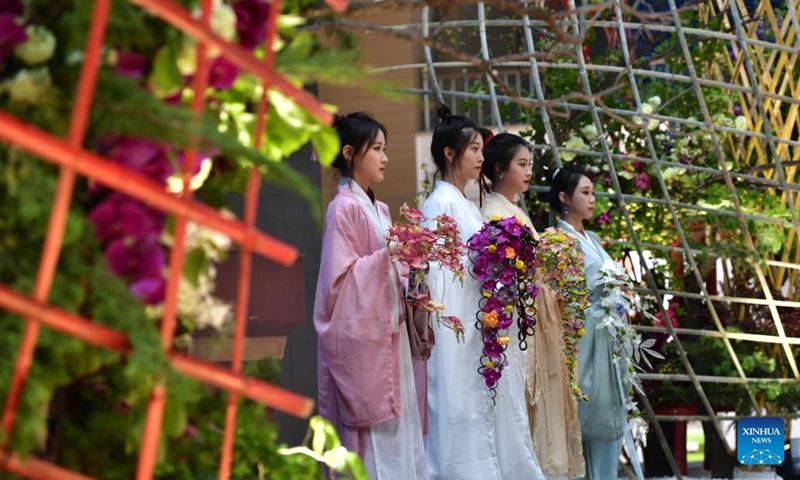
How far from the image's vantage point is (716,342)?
239 inches

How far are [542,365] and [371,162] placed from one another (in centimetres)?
106

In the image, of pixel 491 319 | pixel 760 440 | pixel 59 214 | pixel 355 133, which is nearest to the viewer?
pixel 59 214

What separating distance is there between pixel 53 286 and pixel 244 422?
1.59 feet

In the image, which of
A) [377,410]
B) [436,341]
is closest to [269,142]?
[377,410]

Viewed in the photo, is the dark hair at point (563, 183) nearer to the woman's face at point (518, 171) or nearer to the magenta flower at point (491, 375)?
the woman's face at point (518, 171)

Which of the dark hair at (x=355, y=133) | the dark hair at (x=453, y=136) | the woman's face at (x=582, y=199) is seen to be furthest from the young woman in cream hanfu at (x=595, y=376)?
the dark hair at (x=355, y=133)

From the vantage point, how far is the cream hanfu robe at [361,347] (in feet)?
11.9

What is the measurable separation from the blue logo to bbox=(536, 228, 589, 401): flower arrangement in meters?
0.71

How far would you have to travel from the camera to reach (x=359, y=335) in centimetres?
365

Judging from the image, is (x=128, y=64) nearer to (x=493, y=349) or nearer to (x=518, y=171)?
(x=493, y=349)

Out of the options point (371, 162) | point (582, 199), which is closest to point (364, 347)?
point (371, 162)

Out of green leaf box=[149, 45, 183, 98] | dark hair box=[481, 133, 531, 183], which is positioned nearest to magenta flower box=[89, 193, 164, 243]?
green leaf box=[149, 45, 183, 98]

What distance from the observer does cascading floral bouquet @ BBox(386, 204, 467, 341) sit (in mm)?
3588

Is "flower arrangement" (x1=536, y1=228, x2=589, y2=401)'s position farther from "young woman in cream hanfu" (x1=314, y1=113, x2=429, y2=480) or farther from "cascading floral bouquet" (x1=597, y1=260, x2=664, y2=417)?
"young woman in cream hanfu" (x1=314, y1=113, x2=429, y2=480)
